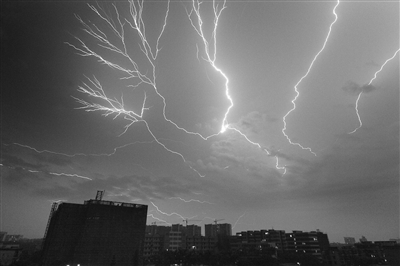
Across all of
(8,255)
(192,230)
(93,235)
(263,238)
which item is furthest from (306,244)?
(8,255)

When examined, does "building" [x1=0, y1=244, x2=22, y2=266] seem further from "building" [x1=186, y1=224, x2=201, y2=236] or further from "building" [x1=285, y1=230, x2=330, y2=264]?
"building" [x1=285, y1=230, x2=330, y2=264]

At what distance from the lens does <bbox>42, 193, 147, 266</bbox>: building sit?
2242cm

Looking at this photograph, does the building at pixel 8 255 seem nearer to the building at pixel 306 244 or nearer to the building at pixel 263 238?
the building at pixel 263 238

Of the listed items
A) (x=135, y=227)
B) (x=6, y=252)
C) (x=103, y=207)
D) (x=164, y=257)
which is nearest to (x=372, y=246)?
(x=164, y=257)

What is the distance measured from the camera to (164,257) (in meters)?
29.4

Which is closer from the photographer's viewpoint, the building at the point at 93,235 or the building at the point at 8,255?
the building at the point at 93,235

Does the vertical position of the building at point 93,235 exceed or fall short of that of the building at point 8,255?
it exceeds it

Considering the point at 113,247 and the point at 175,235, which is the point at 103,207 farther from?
the point at 175,235

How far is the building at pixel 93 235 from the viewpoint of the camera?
883 inches

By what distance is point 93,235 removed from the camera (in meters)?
23.7

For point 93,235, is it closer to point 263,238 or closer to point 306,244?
point 263,238

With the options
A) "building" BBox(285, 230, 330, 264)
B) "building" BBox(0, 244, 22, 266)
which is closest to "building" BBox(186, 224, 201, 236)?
"building" BBox(285, 230, 330, 264)

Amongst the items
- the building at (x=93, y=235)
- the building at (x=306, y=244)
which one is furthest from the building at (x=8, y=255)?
the building at (x=306, y=244)

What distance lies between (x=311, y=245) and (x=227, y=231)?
2594 centimetres
